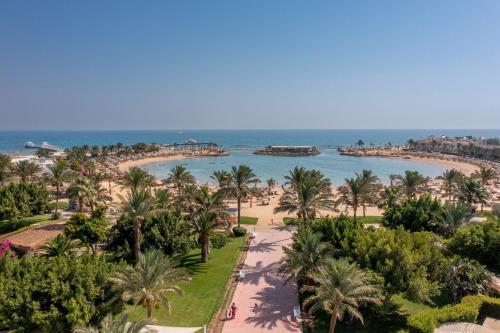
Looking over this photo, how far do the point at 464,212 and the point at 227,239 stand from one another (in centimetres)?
2328

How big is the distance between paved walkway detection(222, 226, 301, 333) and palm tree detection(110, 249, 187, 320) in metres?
4.70

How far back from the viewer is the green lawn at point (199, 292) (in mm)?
21781

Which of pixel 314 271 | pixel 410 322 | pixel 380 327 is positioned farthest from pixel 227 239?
pixel 410 322

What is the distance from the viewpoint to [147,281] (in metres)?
18.4

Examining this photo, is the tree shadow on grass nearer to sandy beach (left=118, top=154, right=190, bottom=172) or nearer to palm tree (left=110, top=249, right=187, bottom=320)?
palm tree (left=110, top=249, right=187, bottom=320)

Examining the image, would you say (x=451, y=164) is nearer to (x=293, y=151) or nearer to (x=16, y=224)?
(x=293, y=151)

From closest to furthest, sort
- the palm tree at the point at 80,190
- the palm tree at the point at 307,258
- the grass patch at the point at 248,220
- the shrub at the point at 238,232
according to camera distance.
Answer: the palm tree at the point at 307,258 < the shrub at the point at 238,232 < the palm tree at the point at 80,190 < the grass patch at the point at 248,220

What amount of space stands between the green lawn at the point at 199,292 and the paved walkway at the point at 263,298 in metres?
1.50

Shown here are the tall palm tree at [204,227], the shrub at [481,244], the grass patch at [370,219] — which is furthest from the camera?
the grass patch at [370,219]

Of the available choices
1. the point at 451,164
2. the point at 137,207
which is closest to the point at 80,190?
the point at 137,207

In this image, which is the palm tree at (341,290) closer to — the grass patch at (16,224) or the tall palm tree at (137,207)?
the tall palm tree at (137,207)

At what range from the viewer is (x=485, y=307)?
2048 cm

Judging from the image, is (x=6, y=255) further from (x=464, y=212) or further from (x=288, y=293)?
(x=464, y=212)

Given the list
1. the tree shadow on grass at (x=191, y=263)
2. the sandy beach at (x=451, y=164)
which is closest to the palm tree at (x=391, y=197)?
the tree shadow on grass at (x=191, y=263)
